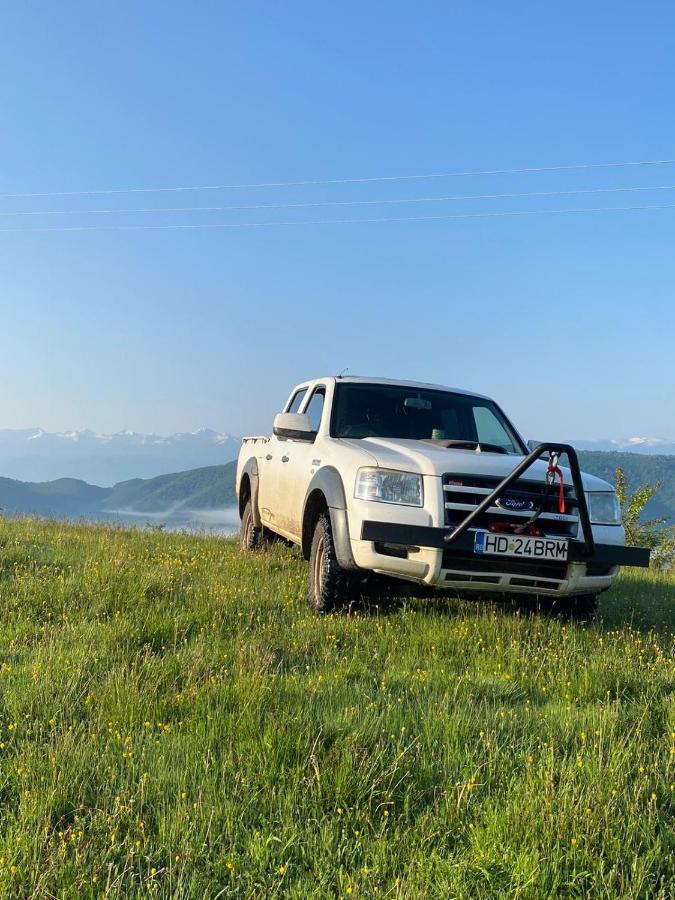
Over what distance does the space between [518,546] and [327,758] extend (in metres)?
2.62

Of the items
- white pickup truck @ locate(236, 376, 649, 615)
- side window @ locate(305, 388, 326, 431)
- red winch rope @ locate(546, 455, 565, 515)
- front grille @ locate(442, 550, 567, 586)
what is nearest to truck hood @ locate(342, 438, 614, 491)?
white pickup truck @ locate(236, 376, 649, 615)

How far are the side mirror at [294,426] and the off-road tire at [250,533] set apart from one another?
2.98 metres

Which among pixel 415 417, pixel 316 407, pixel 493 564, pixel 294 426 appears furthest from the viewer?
pixel 316 407

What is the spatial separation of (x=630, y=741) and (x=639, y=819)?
0.70 metres

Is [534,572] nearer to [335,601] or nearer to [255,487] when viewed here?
[335,601]

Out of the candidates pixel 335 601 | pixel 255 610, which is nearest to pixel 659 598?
pixel 335 601

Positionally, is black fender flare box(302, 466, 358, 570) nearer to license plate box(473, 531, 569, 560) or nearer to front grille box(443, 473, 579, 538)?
front grille box(443, 473, 579, 538)

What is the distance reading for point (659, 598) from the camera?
26.6ft

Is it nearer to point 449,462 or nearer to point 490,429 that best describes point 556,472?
point 449,462

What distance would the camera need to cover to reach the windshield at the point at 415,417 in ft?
22.5

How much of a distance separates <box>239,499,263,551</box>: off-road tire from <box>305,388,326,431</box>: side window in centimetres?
214

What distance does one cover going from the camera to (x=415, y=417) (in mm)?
7027

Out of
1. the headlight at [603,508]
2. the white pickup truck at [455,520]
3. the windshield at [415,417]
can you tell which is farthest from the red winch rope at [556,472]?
the windshield at [415,417]

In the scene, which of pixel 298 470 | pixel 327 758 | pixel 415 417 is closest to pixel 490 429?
pixel 415 417
